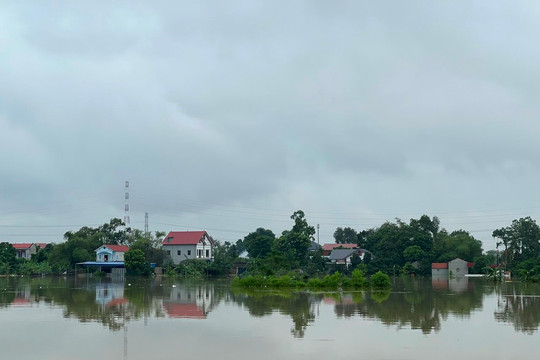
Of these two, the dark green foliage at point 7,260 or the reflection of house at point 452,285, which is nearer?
the reflection of house at point 452,285

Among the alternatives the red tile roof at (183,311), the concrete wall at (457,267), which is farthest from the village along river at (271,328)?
the concrete wall at (457,267)

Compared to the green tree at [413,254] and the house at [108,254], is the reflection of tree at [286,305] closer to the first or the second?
the green tree at [413,254]

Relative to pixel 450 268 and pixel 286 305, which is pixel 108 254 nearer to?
pixel 450 268

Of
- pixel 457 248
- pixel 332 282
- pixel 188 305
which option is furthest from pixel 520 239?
pixel 188 305

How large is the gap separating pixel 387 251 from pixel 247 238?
23020 mm

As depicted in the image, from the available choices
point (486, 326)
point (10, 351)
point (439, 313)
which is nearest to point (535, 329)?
point (486, 326)

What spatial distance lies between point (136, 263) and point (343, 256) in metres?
31.0

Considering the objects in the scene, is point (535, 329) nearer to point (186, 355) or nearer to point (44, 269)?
point (186, 355)

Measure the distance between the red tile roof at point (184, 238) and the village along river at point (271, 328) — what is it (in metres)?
54.1

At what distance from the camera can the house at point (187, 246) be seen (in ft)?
300

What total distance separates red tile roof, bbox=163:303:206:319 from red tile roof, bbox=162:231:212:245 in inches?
2263

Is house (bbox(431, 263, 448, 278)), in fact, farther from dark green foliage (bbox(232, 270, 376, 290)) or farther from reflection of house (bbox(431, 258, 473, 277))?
dark green foliage (bbox(232, 270, 376, 290))

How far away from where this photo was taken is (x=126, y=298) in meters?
38.5

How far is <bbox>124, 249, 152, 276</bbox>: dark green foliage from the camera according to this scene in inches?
2997
